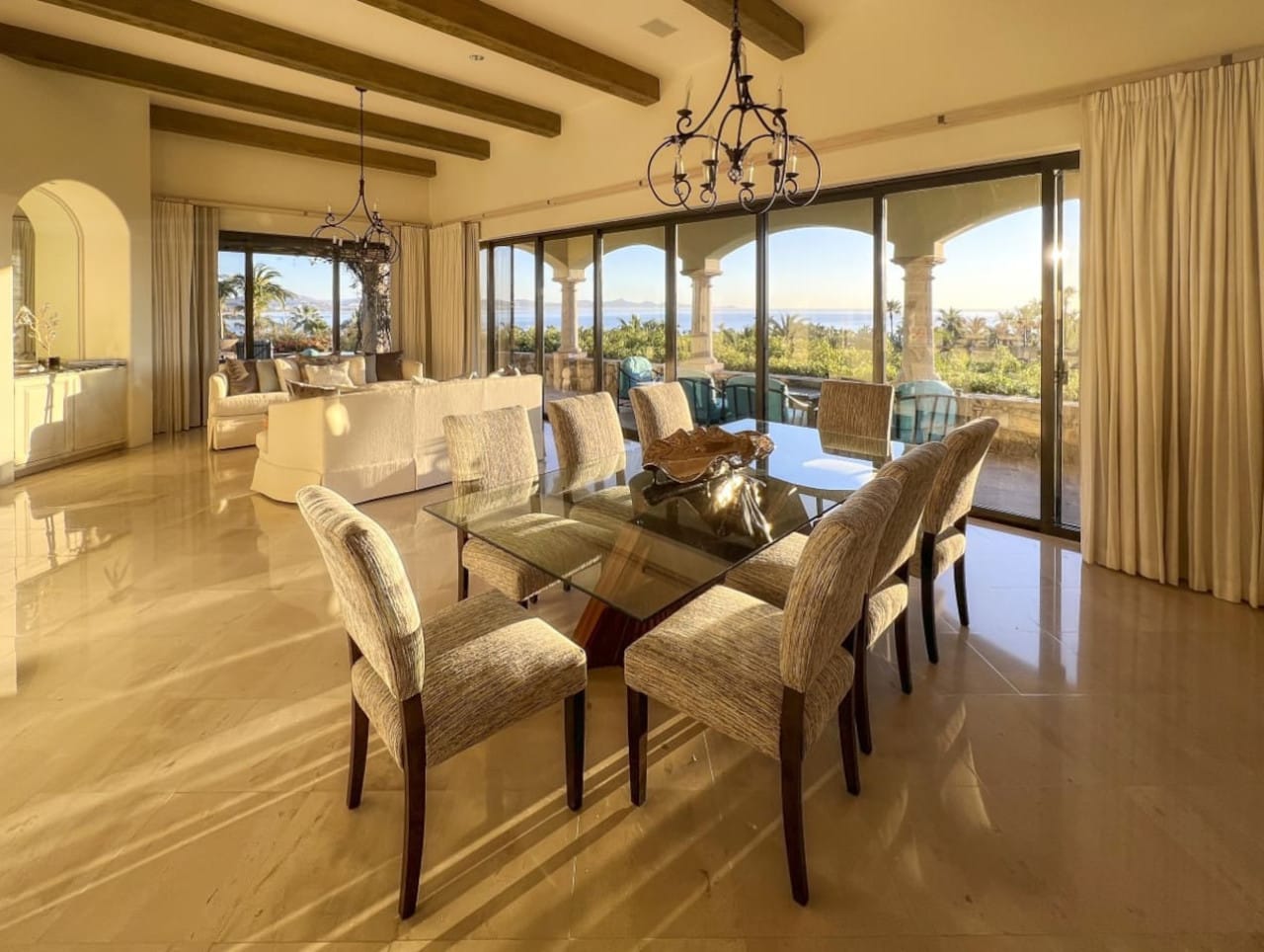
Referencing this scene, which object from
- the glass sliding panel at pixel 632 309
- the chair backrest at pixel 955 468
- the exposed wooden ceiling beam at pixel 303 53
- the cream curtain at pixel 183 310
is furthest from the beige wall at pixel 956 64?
the cream curtain at pixel 183 310

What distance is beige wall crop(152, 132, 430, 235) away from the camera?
25.7 ft

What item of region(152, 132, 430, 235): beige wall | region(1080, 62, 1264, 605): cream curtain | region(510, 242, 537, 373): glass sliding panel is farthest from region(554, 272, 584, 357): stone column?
region(1080, 62, 1264, 605): cream curtain

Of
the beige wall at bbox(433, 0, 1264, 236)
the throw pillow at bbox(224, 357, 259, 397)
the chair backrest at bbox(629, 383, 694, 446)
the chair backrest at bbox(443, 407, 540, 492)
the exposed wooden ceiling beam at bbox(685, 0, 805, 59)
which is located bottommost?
the chair backrest at bbox(443, 407, 540, 492)

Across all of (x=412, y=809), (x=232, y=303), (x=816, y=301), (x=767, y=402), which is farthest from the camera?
(x=232, y=303)

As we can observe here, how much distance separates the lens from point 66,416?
20.5 ft

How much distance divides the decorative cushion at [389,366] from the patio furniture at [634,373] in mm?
2976

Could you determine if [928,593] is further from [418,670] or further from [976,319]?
[976,319]

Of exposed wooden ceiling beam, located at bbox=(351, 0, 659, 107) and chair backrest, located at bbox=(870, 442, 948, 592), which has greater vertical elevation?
exposed wooden ceiling beam, located at bbox=(351, 0, 659, 107)

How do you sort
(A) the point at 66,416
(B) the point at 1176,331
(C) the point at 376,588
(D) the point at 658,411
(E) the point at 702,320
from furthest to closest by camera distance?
(E) the point at 702,320
(A) the point at 66,416
(D) the point at 658,411
(B) the point at 1176,331
(C) the point at 376,588

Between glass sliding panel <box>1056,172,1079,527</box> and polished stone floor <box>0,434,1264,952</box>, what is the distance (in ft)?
4.14

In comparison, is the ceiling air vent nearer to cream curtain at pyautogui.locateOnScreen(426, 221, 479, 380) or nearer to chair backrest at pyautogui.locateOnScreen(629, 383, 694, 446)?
chair backrest at pyautogui.locateOnScreen(629, 383, 694, 446)

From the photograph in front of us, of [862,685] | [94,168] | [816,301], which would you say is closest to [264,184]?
[94,168]

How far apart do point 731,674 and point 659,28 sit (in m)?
4.77

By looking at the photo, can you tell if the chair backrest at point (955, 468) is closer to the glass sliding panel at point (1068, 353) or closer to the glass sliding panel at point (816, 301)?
Answer: the glass sliding panel at point (1068, 353)
